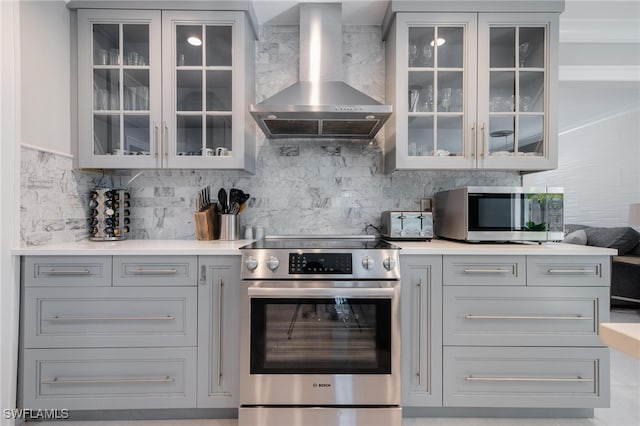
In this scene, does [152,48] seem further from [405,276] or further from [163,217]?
[405,276]

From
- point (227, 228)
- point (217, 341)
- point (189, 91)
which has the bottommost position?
point (217, 341)

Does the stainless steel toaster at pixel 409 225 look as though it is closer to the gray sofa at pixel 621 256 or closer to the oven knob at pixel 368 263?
the oven knob at pixel 368 263

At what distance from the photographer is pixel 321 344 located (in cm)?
175

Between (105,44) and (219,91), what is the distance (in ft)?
2.52

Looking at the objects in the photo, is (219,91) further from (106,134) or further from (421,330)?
(421,330)

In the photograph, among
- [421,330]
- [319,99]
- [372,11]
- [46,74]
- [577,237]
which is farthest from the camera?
[577,237]

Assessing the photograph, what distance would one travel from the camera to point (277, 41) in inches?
97.4

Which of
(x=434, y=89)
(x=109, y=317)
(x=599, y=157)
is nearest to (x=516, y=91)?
(x=434, y=89)

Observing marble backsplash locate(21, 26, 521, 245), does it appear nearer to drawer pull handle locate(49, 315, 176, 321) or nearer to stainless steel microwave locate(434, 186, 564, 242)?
stainless steel microwave locate(434, 186, 564, 242)

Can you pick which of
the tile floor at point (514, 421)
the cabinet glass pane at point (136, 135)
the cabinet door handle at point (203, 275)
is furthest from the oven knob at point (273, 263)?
the cabinet glass pane at point (136, 135)

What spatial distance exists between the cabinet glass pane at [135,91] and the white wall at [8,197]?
516 millimetres

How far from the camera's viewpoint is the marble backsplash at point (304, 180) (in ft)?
8.05

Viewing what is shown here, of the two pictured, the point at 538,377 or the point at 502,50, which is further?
the point at 502,50

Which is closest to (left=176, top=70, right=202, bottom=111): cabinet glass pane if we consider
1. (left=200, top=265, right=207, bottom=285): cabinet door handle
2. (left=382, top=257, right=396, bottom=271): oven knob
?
(left=200, top=265, right=207, bottom=285): cabinet door handle
